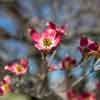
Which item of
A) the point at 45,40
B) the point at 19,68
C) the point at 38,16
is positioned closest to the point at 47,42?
the point at 45,40

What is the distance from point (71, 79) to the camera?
1.44m

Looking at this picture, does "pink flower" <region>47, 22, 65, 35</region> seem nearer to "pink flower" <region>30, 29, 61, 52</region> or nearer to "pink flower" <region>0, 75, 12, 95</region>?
"pink flower" <region>30, 29, 61, 52</region>

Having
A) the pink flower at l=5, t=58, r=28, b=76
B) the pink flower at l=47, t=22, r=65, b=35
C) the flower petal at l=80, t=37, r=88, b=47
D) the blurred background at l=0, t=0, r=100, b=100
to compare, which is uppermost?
the pink flower at l=47, t=22, r=65, b=35

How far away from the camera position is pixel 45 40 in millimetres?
1357

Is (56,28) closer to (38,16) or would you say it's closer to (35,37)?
(35,37)

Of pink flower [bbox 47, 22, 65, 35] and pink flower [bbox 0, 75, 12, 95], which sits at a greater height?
pink flower [bbox 47, 22, 65, 35]

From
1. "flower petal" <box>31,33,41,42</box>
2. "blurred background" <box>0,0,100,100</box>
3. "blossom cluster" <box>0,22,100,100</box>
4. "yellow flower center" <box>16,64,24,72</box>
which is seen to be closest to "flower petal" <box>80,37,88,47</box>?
"blossom cluster" <box>0,22,100,100</box>

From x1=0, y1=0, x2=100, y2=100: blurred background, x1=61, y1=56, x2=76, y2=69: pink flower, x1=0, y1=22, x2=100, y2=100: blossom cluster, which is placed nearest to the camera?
Result: x1=0, y1=22, x2=100, y2=100: blossom cluster

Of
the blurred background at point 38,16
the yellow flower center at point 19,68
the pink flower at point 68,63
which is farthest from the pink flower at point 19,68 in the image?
the blurred background at point 38,16

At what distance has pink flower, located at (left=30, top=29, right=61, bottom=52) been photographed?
4.10 feet

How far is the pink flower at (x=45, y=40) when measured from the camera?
125 centimetres

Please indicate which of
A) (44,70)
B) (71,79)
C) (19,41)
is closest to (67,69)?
(71,79)

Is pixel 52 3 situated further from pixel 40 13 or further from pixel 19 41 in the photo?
pixel 19 41

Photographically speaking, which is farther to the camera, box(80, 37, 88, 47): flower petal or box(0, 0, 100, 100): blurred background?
box(0, 0, 100, 100): blurred background
